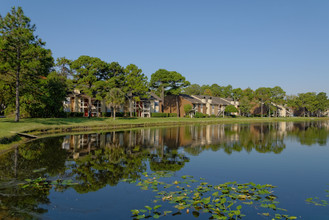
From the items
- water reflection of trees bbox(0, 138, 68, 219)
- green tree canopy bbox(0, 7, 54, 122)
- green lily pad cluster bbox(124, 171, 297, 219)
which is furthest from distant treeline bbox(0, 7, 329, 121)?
green lily pad cluster bbox(124, 171, 297, 219)

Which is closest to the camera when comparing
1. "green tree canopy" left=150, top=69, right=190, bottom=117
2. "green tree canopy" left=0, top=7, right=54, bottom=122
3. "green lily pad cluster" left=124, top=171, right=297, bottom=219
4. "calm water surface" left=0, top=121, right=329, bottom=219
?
"green lily pad cluster" left=124, top=171, right=297, bottom=219

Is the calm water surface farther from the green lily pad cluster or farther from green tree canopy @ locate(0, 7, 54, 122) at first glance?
green tree canopy @ locate(0, 7, 54, 122)

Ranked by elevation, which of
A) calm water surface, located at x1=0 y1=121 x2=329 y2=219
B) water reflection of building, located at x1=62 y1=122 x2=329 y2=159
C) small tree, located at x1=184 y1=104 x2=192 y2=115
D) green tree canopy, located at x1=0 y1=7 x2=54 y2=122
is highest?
green tree canopy, located at x1=0 y1=7 x2=54 y2=122

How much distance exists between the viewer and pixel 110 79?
180 ft

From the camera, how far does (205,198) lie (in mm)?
8227

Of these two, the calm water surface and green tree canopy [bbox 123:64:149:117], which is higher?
green tree canopy [bbox 123:64:149:117]

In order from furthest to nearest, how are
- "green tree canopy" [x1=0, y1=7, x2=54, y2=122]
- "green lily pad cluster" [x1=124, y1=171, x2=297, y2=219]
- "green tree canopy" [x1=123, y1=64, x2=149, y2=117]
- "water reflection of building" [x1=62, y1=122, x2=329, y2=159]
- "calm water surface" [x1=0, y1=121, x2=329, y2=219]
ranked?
"green tree canopy" [x1=123, y1=64, x2=149, y2=117], "green tree canopy" [x1=0, y1=7, x2=54, y2=122], "water reflection of building" [x1=62, y1=122, x2=329, y2=159], "calm water surface" [x1=0, y1=121, x2=329, y2=219], "green lily pad cluster" [x1=124, y1=171, x2=297, y2=219]

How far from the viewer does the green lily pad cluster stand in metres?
7.41

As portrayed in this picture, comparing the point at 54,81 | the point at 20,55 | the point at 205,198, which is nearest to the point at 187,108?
the point at 54,81

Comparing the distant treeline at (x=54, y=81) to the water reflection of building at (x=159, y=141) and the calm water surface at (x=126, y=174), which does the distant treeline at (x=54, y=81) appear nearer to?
the water reflection of building at (x=159, y=141)

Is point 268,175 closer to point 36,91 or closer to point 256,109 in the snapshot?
point 36,91

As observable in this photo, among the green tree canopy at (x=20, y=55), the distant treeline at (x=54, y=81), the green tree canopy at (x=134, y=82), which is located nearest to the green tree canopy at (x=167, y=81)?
the distant treeline at (x=54, y=81)

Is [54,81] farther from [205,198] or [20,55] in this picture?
[205,198]

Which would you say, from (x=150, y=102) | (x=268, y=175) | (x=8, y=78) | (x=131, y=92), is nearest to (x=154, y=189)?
(x=268, y=175)
